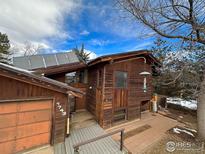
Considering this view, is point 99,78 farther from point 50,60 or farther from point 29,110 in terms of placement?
point 50,60

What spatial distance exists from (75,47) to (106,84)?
18.6 m

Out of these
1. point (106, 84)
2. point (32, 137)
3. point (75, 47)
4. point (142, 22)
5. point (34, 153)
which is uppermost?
point (75, 47)

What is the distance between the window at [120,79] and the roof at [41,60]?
5247mm

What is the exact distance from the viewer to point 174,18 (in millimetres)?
6789

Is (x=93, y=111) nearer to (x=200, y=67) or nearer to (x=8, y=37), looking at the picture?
(x=200, y=67)

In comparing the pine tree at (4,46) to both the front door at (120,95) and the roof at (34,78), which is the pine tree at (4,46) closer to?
the roof at (34,78)

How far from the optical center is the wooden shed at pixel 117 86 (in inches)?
323

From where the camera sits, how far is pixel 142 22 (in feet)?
23.0

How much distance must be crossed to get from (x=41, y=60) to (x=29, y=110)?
247 inches

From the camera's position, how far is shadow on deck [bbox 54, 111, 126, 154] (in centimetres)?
563

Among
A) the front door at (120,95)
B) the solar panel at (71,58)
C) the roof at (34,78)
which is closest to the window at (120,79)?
the front door at (120,95)

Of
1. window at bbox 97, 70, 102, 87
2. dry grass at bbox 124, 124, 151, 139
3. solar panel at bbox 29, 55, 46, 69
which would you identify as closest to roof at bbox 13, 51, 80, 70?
solar panel at bbox 29, 55, 46, 69

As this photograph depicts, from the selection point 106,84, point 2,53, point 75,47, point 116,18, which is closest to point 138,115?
point 106,84

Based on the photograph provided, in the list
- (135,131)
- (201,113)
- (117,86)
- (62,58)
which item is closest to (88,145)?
(135,131)
